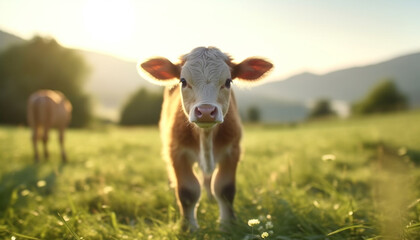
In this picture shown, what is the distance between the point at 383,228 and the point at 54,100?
31.4 feet

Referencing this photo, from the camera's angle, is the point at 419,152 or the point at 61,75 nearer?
the point at 419,152

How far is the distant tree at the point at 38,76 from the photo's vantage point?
94.9 ft

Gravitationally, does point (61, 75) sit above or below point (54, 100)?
above

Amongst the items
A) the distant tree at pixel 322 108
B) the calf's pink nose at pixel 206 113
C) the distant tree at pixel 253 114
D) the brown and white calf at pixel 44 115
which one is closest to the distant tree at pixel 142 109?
the brown and white calf at pixel 44 115

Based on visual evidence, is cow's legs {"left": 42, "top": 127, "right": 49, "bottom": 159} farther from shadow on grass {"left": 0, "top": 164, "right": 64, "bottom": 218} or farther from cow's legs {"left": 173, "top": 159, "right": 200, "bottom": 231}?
cow's legs {"left": 173, "top": 159, "right": 200, "bottom": 231}

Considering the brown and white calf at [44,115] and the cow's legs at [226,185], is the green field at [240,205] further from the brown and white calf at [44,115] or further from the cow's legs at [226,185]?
the brown and white calf at [44,115]

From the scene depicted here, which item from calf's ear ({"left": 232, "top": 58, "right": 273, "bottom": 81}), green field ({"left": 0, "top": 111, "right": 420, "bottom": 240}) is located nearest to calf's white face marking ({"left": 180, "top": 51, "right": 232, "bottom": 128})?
Result: calf's ear ({"left": 232, "top": 58, "right": 273, "bottom": 81})

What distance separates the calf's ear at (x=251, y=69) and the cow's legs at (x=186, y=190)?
1115 millimetres

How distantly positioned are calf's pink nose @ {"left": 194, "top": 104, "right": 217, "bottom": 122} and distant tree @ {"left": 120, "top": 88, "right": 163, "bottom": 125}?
38.2m

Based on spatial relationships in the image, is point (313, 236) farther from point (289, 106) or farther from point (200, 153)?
point (289, 106)

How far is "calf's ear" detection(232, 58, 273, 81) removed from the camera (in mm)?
3091

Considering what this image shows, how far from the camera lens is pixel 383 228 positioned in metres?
2.21

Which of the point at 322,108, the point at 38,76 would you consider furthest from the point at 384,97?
the point at 38,76

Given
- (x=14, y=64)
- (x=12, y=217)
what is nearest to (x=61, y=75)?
(x=14, y=64)
